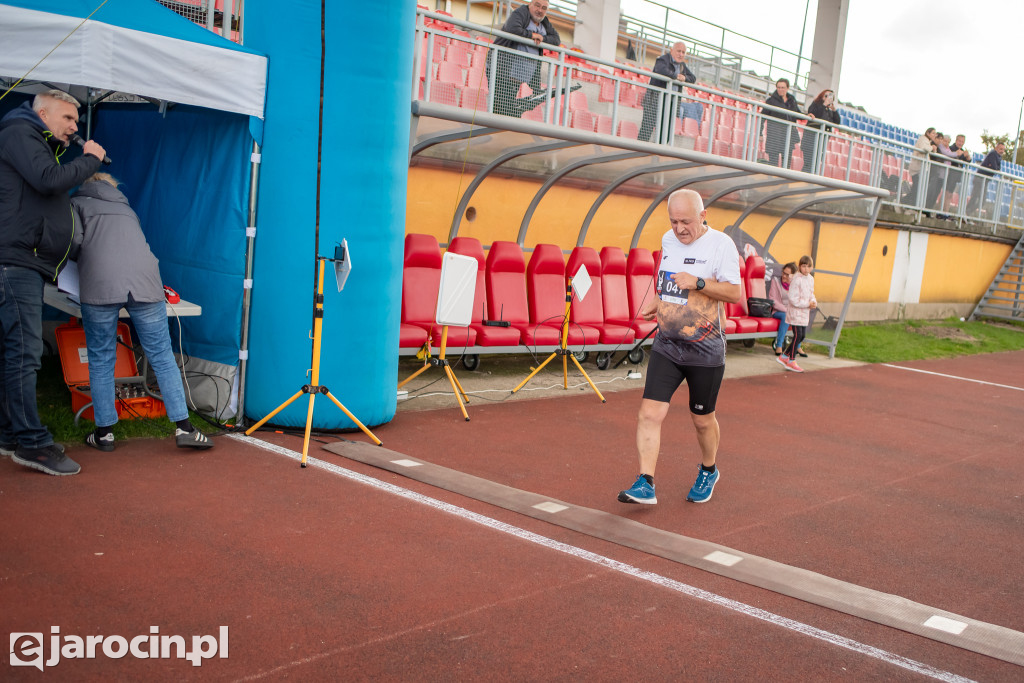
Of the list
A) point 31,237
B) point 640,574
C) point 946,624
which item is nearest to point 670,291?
point 640,574

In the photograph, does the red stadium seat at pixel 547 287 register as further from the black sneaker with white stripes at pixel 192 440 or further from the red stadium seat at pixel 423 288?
the black sneaker with white stripes at pixel 192 440

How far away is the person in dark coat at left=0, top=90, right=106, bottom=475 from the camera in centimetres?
497

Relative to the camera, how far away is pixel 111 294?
215 inches

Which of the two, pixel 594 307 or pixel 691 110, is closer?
pixel 594 307

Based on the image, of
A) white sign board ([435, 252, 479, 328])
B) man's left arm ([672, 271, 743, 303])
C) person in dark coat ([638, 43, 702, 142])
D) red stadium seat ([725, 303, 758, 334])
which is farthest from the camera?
red stadium seat ([725, 303, 758, 334])

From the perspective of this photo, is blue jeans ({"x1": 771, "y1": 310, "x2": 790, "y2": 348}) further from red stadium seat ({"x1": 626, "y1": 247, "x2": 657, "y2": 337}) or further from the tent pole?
the tent pole

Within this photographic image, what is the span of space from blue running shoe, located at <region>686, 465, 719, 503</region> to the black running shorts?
58 centimetres

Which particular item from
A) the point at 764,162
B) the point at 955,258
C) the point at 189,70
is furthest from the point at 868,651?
the point at 955,258

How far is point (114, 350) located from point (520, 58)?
6.03 meters

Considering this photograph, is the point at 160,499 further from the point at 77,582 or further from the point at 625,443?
the point at 625,443

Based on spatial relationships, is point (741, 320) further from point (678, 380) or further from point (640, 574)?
point (640, 574)

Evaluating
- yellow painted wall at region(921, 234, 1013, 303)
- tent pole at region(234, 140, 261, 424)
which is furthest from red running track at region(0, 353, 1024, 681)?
yellow painted wall at region(921, 234, 1013, 303)

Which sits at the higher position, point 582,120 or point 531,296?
point 582,120

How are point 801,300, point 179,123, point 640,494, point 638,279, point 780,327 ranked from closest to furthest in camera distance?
point 640,494 → point 179,123 → point 638,279 → point 801,300 → point 780,327
